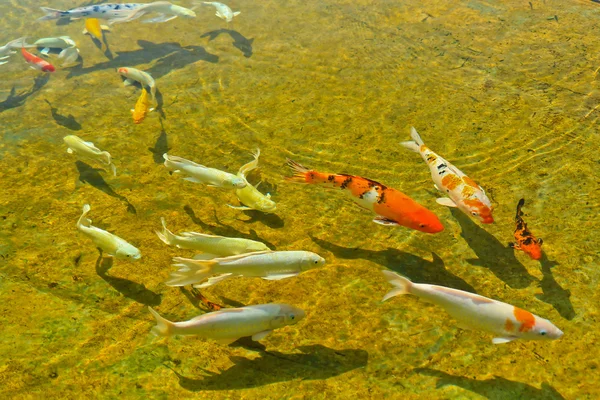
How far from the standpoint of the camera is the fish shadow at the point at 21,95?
6.86 meters

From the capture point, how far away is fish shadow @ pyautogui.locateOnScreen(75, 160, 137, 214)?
5.24 meters

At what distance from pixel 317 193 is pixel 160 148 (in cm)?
217

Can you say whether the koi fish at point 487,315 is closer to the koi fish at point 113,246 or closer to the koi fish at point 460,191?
the koi fish at point 460,191

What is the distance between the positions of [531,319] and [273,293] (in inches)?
81.7

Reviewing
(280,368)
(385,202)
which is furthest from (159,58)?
(280,368)

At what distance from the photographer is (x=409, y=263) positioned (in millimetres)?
4500

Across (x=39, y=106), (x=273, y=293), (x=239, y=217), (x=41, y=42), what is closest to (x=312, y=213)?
(x=239, y=217)

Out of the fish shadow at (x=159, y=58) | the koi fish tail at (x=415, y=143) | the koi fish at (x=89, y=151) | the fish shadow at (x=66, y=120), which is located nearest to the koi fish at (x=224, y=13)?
the fish shadow at (x=159, y=58)

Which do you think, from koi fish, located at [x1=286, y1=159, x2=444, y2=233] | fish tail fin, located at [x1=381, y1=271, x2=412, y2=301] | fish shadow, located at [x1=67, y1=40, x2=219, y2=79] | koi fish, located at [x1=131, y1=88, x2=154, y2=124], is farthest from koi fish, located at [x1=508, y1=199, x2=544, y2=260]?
fish shadow, located at [x1=67, y1=40, x2=219, y2=79]

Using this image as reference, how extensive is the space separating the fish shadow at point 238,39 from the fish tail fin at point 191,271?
5127mm

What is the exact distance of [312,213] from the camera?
510 cm

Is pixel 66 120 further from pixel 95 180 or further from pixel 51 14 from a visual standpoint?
pixel 51 14

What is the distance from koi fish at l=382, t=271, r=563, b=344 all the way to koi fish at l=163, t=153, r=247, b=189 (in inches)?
79.8

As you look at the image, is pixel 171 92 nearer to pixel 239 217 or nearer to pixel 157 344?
pixel 239 217
